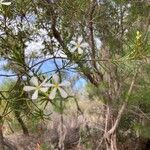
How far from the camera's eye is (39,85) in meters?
1.65

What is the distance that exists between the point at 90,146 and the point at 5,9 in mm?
3967

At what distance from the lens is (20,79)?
6.48ft

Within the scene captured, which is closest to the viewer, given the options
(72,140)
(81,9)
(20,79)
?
(20,79)

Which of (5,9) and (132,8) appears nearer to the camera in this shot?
(5,9)

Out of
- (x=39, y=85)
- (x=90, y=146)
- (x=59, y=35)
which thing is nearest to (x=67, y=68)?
(x=39, y=85)

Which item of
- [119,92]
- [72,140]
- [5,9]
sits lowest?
[72,140]

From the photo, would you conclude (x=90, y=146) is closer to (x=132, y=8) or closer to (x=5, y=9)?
(x=132, y=8)

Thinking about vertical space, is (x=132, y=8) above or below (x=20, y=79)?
above

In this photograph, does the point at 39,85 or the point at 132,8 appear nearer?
the point at 39,85

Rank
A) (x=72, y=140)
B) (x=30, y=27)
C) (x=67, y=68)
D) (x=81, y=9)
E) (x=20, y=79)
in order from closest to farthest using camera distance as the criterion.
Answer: (x=67, y=68)
(x=20, y=79)
(x=81, y=9)
(x=30, y=27)
(x=72, y=140)

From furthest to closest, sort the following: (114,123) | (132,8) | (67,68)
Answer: (114,123) → (132,8) → (67,68)

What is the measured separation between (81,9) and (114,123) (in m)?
1.51

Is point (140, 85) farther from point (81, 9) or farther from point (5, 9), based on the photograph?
point (5, 9)

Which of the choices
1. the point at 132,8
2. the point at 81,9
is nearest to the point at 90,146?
the point at 132,8
